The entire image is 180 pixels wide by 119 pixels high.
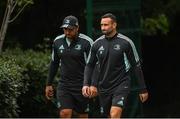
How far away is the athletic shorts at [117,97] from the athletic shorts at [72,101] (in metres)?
0.92

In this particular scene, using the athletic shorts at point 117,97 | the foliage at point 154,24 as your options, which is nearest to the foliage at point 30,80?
the athletic shorts at point 117,97

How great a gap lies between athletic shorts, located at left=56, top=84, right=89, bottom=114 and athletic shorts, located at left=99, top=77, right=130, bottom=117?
0.92 metres

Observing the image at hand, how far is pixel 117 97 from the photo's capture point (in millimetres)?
11336

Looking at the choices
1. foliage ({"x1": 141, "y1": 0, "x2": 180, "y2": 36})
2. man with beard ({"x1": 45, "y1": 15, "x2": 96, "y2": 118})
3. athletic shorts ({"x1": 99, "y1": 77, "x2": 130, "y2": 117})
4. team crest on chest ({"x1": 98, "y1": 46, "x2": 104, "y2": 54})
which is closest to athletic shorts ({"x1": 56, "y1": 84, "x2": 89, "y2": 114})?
man with beard ({"x1": 45, "y1": 15, "x2": 96, "y2": 118})

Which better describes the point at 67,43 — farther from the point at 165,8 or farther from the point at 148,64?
the point at 148,64

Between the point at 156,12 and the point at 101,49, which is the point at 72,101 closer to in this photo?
the point at 101,49

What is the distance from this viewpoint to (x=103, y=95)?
1155 cm

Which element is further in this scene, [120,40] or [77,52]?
[77,52]

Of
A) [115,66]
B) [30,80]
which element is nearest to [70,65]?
[115,66]

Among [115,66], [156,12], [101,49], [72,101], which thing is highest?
[156,12]

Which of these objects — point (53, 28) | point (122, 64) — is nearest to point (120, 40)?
point (122, 64)

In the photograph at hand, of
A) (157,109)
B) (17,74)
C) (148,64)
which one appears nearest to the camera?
(17,74)

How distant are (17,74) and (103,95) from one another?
240 cm

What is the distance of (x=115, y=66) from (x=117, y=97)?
47 cm
